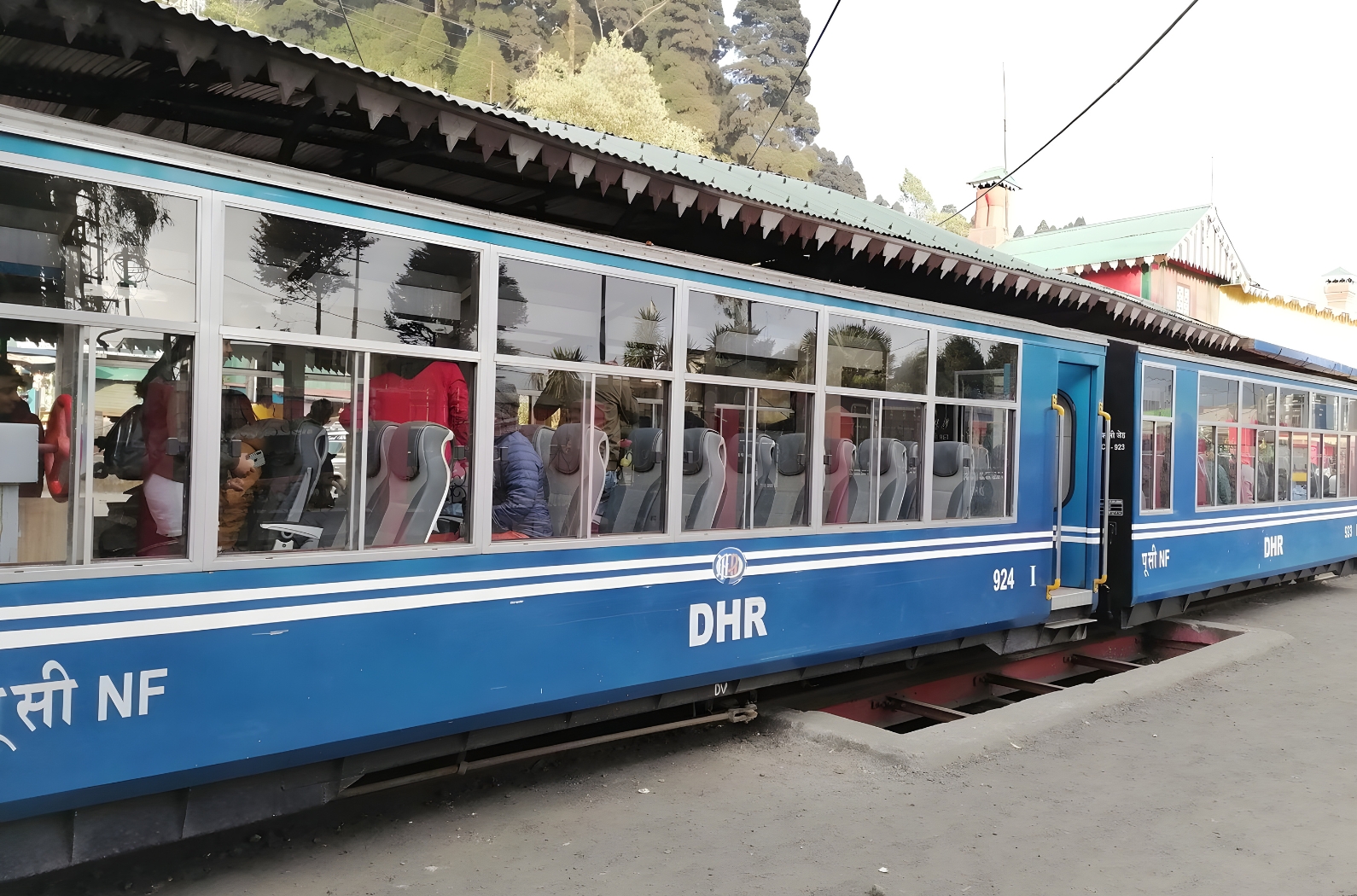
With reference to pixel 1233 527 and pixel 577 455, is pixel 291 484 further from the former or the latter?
pixel 1233 527

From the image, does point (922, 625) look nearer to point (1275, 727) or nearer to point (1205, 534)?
point (1275, 727)

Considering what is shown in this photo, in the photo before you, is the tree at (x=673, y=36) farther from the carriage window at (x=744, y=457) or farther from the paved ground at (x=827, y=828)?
the paved ground at (x=827, y=828)

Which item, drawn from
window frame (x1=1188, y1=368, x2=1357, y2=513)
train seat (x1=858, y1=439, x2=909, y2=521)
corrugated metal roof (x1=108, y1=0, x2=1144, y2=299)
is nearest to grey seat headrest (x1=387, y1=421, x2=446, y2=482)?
corrugated metal roof (x1=108, y1=0, x2=1144, y2=299)

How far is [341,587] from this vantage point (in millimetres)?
3996

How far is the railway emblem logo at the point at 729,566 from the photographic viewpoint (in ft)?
17.9

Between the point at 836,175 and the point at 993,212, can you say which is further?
the point at 836,175

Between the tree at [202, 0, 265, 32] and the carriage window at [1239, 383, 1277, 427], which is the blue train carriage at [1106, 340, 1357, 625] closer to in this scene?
the carriage window at [1239, 383, 1277, 427]

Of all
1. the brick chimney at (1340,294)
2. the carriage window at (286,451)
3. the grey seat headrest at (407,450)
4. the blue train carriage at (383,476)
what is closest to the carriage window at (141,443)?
the blue train carriage at (383,476)

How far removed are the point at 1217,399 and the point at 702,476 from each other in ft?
23.4

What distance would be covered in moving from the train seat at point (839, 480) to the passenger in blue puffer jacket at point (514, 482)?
2.01m

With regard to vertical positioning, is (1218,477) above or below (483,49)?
below

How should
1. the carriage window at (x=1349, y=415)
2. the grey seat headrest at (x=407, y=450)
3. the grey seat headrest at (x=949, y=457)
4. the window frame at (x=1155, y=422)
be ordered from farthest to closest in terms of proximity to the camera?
the carriage window at (x=1349, y=415), the window frame at (x=1155, y=422), the grey seat headrest at (x=949, y=457), the grey seat headrest at (x=407, y=450)

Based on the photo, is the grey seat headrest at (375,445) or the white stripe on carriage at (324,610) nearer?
the white stripe on carriage at (324,610)

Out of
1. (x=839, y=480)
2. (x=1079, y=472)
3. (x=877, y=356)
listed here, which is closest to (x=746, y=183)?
(x=1079, y=472)
